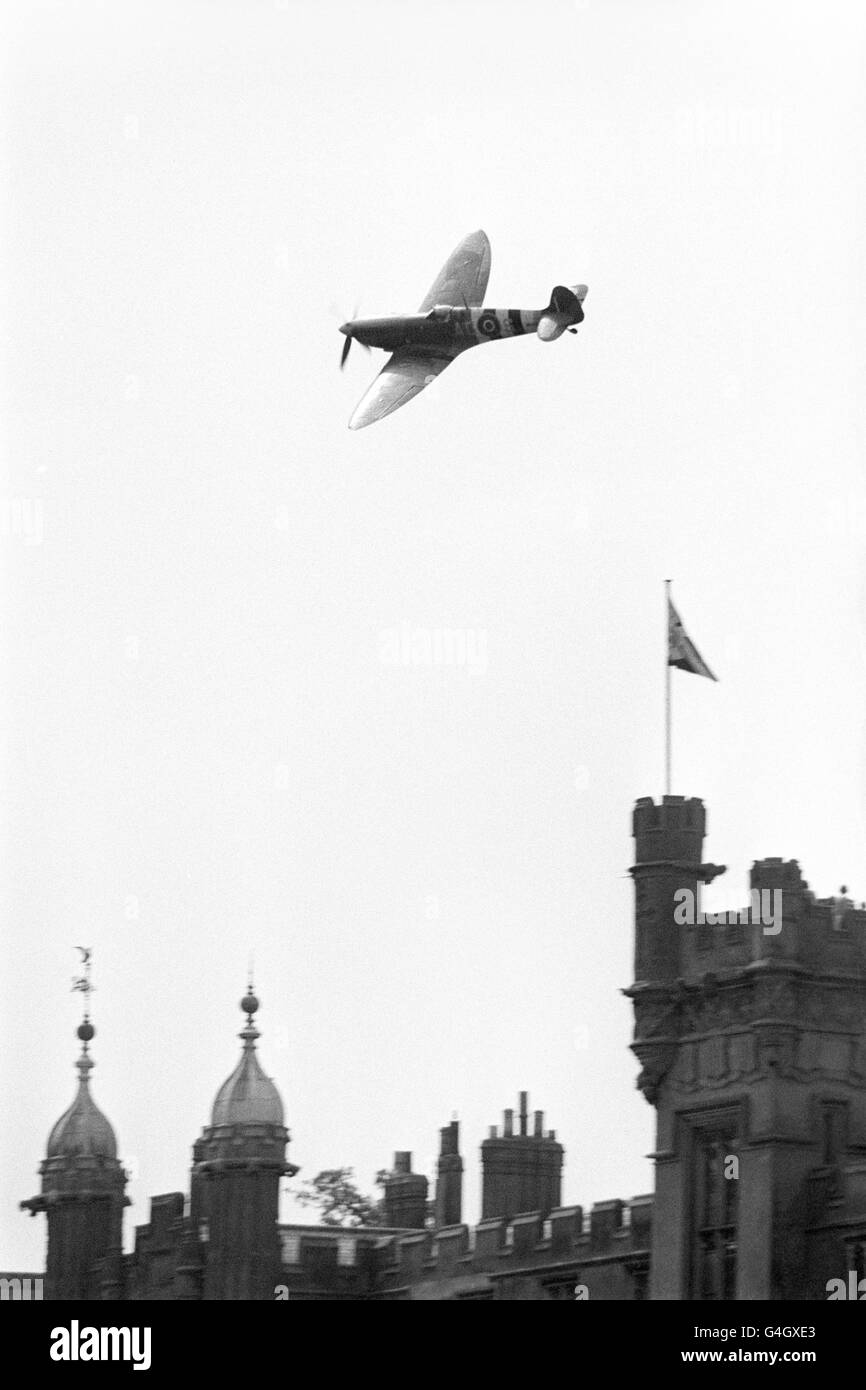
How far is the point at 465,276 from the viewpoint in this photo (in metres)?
87.7

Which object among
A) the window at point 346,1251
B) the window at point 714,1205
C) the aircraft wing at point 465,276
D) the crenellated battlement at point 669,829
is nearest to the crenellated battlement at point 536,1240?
the window at point 714,1205

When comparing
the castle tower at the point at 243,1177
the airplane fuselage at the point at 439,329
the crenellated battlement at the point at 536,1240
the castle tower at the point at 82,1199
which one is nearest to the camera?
the airplane fuselage at the point at 439,329

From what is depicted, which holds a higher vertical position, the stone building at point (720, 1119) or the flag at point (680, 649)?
the flag at point (680, 649)

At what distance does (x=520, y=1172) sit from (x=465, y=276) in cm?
2395

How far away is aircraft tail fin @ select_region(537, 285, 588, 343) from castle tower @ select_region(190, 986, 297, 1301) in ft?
80.1

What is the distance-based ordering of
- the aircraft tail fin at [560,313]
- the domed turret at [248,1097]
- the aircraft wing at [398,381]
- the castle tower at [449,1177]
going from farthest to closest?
the castle tower at [449,1177] → the domed turret at [248,1097] → the aircraft wing at [398,381] → the aircraft tail fin at [560,313]

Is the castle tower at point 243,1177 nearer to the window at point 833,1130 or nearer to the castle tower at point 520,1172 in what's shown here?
the castle tower at point 520,1172

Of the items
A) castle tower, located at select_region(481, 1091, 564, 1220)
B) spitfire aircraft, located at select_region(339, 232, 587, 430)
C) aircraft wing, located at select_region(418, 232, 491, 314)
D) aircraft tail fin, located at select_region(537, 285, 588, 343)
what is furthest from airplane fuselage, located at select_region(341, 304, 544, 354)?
castle tower, located at select_region(481, 1091, 564, 1220)

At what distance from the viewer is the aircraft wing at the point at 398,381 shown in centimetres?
8594

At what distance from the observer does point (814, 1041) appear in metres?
87.9

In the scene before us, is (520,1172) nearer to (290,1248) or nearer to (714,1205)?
(290,1248)

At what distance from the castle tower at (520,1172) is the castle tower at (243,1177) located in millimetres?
4559
